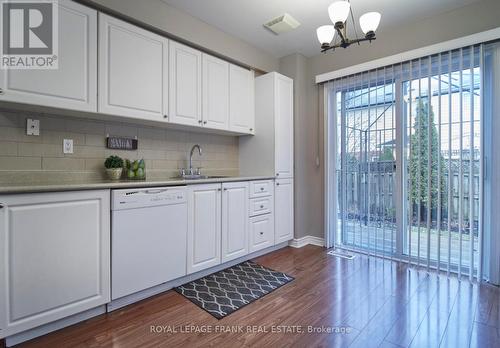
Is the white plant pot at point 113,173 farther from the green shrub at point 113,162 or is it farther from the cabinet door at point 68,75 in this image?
the cabinet door at point 68,75

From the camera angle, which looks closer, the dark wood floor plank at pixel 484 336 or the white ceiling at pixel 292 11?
the dark wood floor plank at pixel 484 336

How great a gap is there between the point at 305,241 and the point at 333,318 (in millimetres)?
1731

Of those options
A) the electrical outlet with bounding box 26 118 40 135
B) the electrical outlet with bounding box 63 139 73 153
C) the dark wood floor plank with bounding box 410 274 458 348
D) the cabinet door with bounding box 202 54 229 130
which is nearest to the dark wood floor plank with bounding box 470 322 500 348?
the dark wood floor plank with bounding box 410 274 458 348

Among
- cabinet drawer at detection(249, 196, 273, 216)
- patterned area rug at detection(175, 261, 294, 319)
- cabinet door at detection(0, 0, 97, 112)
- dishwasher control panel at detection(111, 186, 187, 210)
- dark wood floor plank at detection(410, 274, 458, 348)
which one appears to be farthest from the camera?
cabinet drawer at detection(249, 196, 273, 216)

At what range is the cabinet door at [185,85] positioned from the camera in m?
2.42

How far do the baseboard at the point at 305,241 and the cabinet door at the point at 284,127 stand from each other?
861 mm

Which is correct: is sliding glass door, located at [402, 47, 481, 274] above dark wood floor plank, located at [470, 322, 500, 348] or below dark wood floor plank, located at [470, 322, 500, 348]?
above

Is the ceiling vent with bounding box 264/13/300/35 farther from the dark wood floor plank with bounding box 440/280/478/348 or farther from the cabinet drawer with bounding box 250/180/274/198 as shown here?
the dark wood floor plank with bounding box 440/280/478/348

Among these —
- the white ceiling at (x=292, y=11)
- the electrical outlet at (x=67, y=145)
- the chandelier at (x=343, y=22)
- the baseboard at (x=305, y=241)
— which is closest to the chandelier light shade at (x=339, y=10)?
the chandelier at (x=343, y=22)

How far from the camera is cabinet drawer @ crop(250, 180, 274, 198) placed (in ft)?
9.35

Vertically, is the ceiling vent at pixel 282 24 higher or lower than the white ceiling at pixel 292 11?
lower

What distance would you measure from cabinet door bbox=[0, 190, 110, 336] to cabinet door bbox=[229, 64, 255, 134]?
170 centimetres

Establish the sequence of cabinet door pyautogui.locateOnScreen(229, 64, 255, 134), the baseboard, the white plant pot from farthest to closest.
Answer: the baseboard < cabinet door pyautogui.locateOnScreen(229, 64, 255, 134) < the white plant pot

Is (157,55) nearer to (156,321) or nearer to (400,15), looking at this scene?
(156,321)
